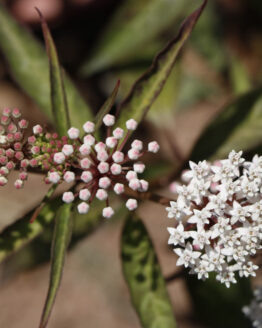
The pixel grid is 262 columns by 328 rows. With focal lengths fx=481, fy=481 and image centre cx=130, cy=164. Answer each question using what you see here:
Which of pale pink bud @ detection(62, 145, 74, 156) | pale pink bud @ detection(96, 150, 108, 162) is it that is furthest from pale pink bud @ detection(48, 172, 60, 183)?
pale pink bud @ detection(96, 150, 108, 162)

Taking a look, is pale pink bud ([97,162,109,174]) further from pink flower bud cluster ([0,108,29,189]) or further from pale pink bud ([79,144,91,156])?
pink flower bud cluster ([0,108,29,189])

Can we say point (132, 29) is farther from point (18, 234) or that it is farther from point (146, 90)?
point (18, 234)

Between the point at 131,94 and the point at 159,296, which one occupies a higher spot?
the point at 131,94

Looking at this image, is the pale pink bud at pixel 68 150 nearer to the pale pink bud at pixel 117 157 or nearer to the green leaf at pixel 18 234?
the pale pink bud at pixel 117 157

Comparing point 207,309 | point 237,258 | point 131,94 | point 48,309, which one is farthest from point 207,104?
point 48,309

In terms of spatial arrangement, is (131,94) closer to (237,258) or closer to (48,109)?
(48,109)

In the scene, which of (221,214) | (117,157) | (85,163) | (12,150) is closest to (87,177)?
(85,163)
